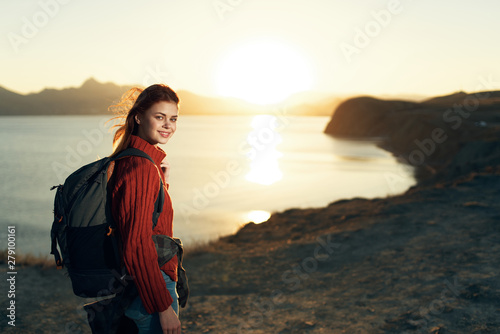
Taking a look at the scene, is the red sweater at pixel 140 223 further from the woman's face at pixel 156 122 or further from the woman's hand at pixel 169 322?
the woman's face at pixel 156 122

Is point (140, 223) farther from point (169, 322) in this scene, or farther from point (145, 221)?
point (169, 322)

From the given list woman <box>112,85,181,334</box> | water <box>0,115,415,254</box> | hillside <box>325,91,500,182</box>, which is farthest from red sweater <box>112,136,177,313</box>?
hillside <box>325,91,500,182</box>

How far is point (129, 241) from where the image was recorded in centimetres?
201

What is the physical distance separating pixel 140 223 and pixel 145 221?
27mm

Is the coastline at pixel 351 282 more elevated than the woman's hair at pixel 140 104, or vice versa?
the woman's hair at pixel 140 104

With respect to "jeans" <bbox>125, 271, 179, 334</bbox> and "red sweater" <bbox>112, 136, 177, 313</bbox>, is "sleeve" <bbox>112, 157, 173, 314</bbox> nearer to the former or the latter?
"red sweater" <bbox>112, 136, 177, 313</bbox>

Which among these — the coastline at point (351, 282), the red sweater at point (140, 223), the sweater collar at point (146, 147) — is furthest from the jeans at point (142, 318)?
the coastline at point (351, 282)

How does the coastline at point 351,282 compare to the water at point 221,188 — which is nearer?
the coastline at point 351,282

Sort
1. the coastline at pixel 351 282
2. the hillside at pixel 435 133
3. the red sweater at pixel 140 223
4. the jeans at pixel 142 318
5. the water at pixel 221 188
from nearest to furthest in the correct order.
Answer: the red sweater at pixel 140 223
the jeans at pixel 142 318
the coastline at pixel 351 282
the water at pixel 221 188
the hillside at pixel 435 133

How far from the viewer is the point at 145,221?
2.04 meters

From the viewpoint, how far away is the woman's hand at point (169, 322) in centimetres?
212

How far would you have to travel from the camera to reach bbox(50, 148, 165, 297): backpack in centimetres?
209

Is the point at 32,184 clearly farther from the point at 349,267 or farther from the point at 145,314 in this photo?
the point at 145,314

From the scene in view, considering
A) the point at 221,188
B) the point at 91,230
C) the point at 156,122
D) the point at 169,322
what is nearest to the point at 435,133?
the point at 221,188
